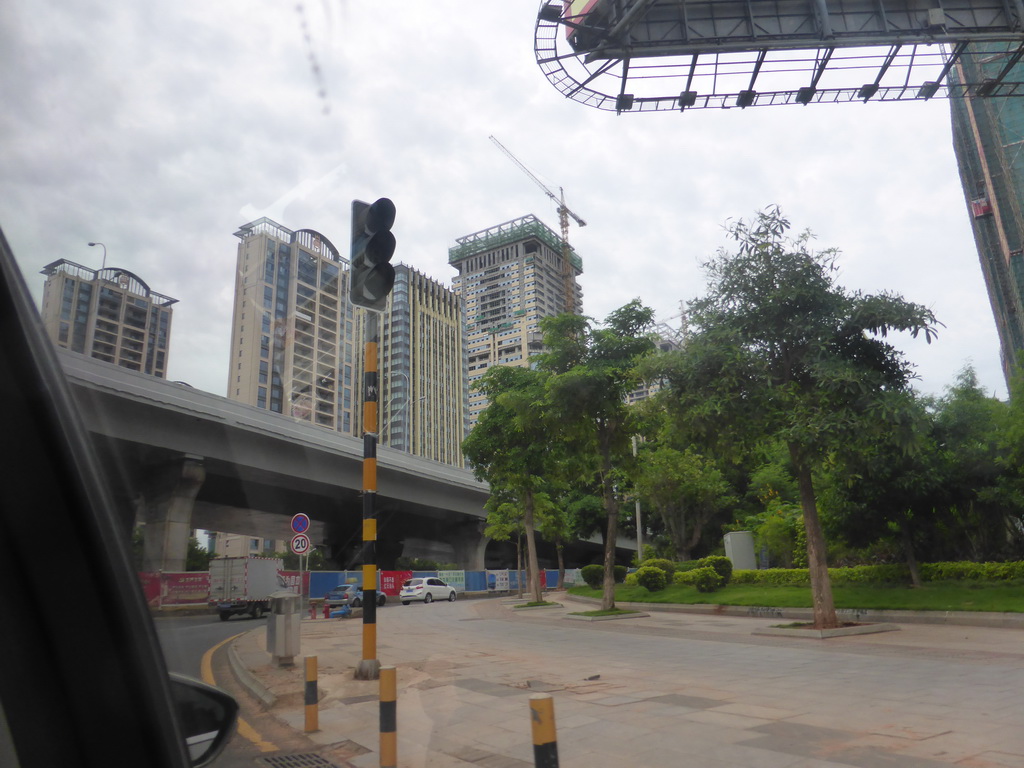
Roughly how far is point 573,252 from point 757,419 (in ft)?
284

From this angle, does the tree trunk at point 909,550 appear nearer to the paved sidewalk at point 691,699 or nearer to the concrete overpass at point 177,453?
the paved sidewalk at point 691,699

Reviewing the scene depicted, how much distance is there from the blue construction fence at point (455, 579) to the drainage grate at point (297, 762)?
27.1 metres

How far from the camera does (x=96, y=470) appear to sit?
162cm

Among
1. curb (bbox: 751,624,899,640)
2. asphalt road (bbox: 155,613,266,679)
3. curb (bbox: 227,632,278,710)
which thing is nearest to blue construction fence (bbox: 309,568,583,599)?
curb (bbox: 751,624,899,640)

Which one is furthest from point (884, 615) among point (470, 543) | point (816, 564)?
point (470, 543)

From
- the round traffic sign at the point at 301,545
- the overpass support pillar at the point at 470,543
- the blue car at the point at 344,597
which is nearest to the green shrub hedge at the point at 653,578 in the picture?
Result: the blue car at the point at 344,597

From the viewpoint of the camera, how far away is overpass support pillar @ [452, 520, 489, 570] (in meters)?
48.3

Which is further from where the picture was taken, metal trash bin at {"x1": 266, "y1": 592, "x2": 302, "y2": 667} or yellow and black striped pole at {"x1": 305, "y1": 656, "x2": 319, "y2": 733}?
metal trash bin at {"x1": 266, "y1": 592, "x2": 302, "y2": 667}

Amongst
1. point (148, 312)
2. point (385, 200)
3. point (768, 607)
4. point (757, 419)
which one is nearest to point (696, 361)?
point (757, 419)

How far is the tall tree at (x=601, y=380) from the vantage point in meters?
20.0

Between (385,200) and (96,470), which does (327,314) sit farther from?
(96,470)

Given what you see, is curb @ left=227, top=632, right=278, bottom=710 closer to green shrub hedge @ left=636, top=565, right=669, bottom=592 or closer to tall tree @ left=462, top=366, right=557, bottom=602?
tall tree @ left=462, top=366, right=557, bottom=602

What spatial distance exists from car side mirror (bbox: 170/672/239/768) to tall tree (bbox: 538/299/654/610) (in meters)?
17.9

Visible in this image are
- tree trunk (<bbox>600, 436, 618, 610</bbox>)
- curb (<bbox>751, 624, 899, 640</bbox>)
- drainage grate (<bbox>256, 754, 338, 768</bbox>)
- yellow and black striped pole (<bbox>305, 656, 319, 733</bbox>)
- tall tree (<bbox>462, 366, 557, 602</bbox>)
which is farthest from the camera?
tall tree (<bbox>462, 366, 557, 602</bbox>)
